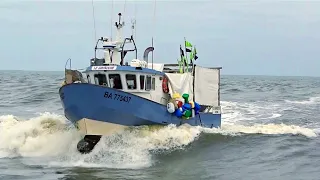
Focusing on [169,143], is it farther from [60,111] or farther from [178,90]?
[60,111]

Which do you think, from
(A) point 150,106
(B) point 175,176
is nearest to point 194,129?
(A) point 150,106

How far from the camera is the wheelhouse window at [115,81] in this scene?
1700 cm

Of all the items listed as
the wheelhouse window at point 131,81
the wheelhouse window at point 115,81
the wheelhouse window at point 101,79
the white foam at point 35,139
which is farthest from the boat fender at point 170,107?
the white foam at point 35,139

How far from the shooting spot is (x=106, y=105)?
16062 mm

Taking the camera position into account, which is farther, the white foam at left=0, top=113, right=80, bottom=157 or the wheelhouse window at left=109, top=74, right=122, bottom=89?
the white foam at left=0, top=113, right=80, bottom=157

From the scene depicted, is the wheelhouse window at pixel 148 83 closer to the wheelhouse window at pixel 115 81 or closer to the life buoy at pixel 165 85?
the life buoy at pixel 165 85

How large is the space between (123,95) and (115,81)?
1.02m

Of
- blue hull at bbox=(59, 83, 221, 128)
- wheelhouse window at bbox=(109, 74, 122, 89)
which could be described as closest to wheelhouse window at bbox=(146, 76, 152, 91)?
blue hull at bbox=(59, 83, 221, 128)

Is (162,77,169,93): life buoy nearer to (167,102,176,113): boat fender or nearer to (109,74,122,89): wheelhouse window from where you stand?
(167,102,176,113): boat fender

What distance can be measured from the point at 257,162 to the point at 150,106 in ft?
13.9

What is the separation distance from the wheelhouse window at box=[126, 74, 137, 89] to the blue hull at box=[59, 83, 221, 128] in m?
0.80

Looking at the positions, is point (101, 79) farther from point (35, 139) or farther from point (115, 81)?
point (35, 139)

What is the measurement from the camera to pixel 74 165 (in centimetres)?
1489

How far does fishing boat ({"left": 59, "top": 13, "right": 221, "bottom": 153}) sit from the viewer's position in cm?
1609
